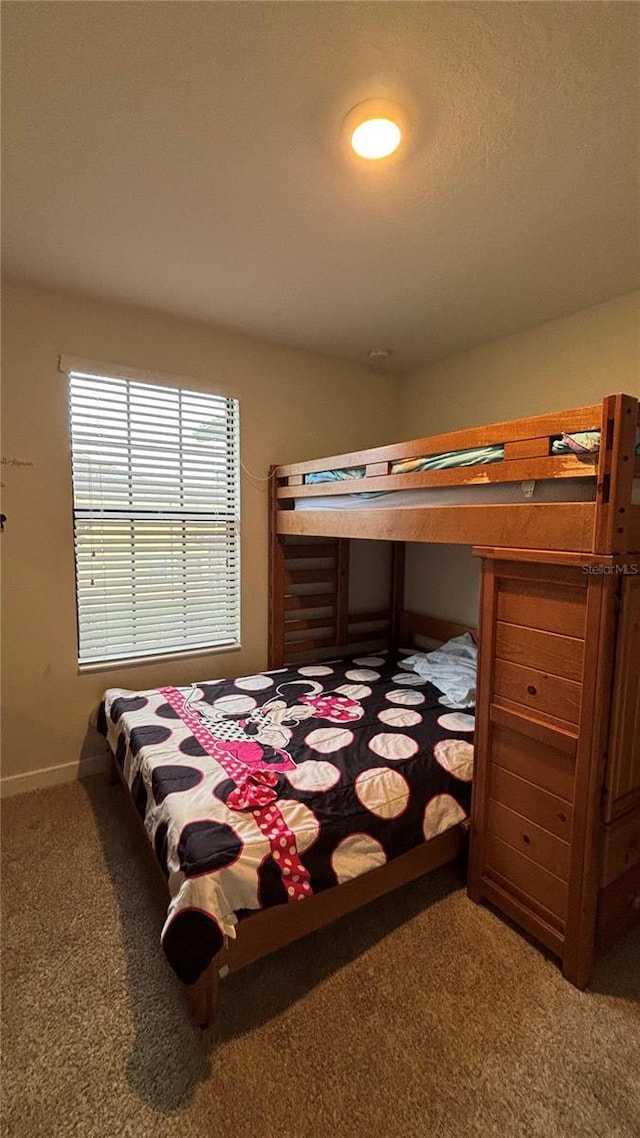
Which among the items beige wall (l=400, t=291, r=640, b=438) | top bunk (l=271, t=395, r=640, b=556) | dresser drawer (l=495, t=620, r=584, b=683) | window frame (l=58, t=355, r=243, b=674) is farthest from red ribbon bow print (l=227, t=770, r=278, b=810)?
beige wall (l=400, t=291, r=640, b=438)

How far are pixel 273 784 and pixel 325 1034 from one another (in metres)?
0.66

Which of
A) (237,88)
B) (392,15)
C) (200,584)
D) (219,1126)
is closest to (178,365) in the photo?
(200,584)

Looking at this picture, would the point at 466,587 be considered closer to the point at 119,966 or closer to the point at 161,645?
the point at 161,645

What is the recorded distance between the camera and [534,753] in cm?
154

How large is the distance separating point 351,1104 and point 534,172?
2.72 m

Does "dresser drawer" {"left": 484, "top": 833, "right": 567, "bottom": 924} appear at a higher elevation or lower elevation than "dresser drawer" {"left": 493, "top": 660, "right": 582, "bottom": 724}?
lower

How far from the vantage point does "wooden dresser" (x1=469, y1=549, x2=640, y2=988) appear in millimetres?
1346

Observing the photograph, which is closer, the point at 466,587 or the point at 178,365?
the point at 178,365

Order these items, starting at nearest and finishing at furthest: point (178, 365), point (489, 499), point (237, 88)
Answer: point (237, 88) → point (489, 499) → point (178, 365)

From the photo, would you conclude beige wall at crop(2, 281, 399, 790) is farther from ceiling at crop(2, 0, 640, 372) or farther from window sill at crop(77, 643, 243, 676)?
ceiling at crop(2, 0, 640, 372)

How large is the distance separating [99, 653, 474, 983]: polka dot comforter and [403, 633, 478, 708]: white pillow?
9 centimetres

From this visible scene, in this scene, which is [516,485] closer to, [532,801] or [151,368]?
[532,801]

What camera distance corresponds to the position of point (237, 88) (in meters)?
1.23

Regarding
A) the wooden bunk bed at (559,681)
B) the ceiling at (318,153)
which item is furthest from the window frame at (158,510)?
the wooden bunk bed at (559,681)
